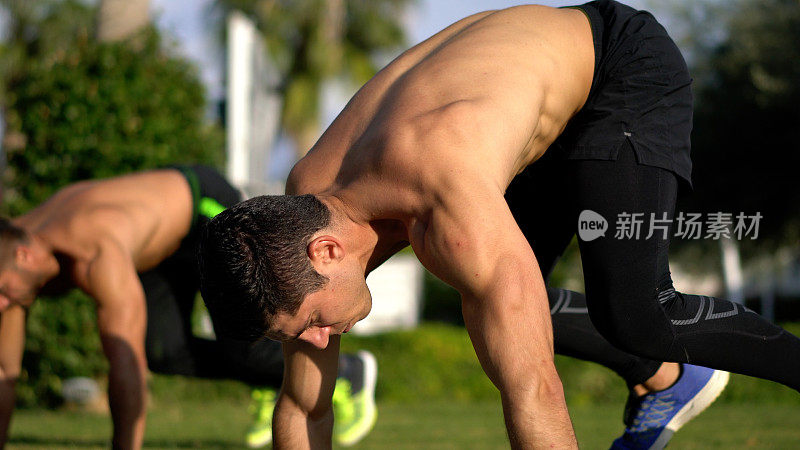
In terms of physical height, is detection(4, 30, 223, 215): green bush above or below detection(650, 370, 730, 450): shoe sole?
below

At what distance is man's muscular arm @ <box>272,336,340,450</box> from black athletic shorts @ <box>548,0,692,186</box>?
1.12 metres

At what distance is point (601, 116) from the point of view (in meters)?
2.95

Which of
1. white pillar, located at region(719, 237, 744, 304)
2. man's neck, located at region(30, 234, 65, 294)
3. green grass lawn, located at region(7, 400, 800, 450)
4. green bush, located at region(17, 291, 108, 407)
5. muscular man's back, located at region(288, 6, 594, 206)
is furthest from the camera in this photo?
white pillar, located at region(719, 237, 744, 304)

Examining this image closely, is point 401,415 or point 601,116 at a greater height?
point 601,116

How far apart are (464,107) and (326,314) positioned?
30.8 inches

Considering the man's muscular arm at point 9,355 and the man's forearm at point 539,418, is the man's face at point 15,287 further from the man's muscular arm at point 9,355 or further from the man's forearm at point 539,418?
the man's forearm at point 539,418

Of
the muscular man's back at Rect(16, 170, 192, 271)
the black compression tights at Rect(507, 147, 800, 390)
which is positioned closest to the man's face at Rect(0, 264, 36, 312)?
the muscular man's back at Rect(16, 170, 192, 271)

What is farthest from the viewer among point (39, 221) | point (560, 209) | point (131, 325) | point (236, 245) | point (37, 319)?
point (37, 319)

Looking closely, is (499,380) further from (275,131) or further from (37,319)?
(275,131)

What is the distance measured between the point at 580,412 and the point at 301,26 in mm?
18080

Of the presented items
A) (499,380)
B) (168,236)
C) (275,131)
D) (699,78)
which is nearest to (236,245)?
(499,380)

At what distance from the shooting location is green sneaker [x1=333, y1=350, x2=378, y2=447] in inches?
218

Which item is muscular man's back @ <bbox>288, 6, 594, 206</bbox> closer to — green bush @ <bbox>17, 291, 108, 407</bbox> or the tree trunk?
green bush @ <bbox>17, 291, 108, 407</bbox>

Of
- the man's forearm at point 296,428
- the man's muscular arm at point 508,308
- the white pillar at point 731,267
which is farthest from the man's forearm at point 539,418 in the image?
the white pillar at point 731,267
